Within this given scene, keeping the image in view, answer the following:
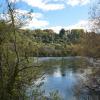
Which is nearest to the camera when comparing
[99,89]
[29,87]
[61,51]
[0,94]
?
[0,94]

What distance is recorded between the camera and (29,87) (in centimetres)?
778

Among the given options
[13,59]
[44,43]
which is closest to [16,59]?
[13,59]

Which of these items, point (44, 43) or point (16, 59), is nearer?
point (16, 59)

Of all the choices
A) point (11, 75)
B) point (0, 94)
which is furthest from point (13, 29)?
point (0, 94)

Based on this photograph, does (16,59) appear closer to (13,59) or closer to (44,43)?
(13,59)

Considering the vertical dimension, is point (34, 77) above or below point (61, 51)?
above

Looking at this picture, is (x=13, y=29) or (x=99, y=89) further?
(x=99, y=89)

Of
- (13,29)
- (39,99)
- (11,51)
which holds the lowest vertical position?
(39,99)

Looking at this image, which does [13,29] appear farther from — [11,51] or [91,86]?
[91,86]

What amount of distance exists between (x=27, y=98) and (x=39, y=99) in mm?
343

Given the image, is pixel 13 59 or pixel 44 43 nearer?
pixel 13 59

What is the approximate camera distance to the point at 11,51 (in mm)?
8023

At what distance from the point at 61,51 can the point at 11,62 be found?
69.8 meters

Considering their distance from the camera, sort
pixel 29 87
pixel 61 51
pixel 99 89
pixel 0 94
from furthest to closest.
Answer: pixel 61 51 → pixel 99 89 → pixel 29 87 → pixel 0 94
